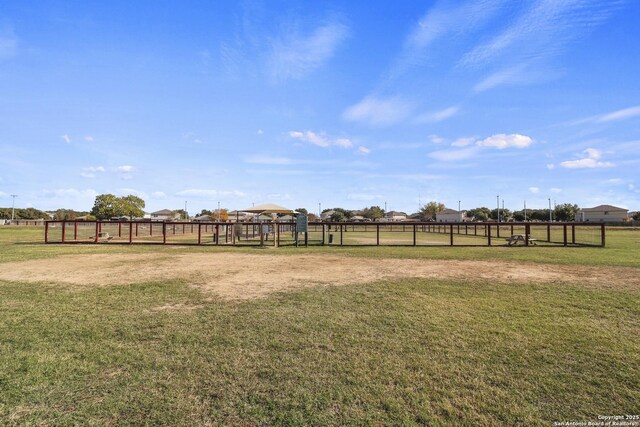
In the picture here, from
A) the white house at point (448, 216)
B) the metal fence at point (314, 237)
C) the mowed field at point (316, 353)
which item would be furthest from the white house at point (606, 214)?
the mowed field at point (316, 353)

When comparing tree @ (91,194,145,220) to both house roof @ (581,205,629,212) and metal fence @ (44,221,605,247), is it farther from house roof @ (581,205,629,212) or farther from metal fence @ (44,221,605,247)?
house roof @ (581,205,629,212)

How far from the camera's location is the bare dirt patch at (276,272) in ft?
28.1

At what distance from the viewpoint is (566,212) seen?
84.6 meters

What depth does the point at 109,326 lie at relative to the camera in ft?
16.8

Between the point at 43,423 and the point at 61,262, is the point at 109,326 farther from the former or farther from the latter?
the point at 61,262

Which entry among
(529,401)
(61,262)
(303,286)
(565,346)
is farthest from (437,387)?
(61,262)

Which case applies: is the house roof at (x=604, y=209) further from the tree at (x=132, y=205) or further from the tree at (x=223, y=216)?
the tree at (x=132, y=205)

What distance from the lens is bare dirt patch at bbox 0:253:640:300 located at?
855 centimetres

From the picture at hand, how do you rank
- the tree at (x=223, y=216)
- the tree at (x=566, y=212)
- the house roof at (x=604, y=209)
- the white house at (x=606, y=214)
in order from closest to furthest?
the tree at (x=223, y=216)
the tree at (x=566, y=212)
the white house at (x=606, y=214)
the house roof at (x=604, y=209)

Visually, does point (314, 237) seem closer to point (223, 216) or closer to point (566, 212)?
point (223, 216)

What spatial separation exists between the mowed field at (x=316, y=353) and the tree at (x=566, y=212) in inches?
3583

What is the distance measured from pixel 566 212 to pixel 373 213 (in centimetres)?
5097

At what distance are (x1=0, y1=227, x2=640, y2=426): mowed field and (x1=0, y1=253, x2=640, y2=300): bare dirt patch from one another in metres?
0.29

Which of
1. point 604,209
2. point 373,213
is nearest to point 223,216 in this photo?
point 373,213
